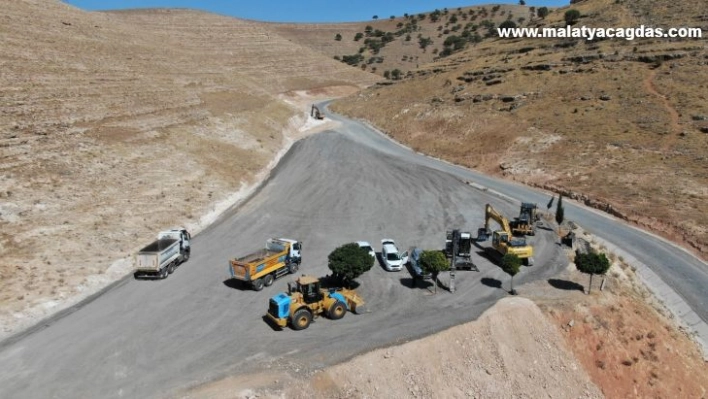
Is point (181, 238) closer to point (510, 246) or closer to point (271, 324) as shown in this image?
point (271, 324)

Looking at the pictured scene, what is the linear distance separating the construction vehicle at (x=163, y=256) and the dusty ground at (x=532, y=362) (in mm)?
12221

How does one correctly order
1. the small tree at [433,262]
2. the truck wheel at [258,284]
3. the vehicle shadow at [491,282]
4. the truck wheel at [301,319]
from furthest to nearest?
the vehicle shadow at [491,282] < the truck wheel at [258,284] < the small tree at [433,262] < the truck wheel at [301,319]

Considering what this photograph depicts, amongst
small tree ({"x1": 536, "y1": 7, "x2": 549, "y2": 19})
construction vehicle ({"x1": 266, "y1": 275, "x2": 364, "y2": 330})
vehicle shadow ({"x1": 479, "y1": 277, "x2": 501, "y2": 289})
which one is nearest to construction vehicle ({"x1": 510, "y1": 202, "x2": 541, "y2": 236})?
vehicle shadow ({"x1": 479, "y1": 277, "x2": 501, "y2": 289})

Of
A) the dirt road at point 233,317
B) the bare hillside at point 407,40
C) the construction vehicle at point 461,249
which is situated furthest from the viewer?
the bare hillside at point 407,40

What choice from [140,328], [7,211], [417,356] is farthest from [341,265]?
[7,211]

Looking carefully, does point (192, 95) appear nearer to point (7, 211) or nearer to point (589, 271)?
point (7, 211)

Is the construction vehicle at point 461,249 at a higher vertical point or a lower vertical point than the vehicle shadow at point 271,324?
higher

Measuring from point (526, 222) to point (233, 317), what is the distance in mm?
23329

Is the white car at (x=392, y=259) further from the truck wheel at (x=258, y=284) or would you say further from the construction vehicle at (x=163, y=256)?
the construction vehicle at (x=163, y=256)

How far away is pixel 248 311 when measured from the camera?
25125mm

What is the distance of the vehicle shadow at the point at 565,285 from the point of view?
92.3ft

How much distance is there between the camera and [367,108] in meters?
96.9

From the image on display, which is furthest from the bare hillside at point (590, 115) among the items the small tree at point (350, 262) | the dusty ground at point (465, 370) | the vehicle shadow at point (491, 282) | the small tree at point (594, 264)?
the small tree at point (350, 262)

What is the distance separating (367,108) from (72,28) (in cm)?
5245
